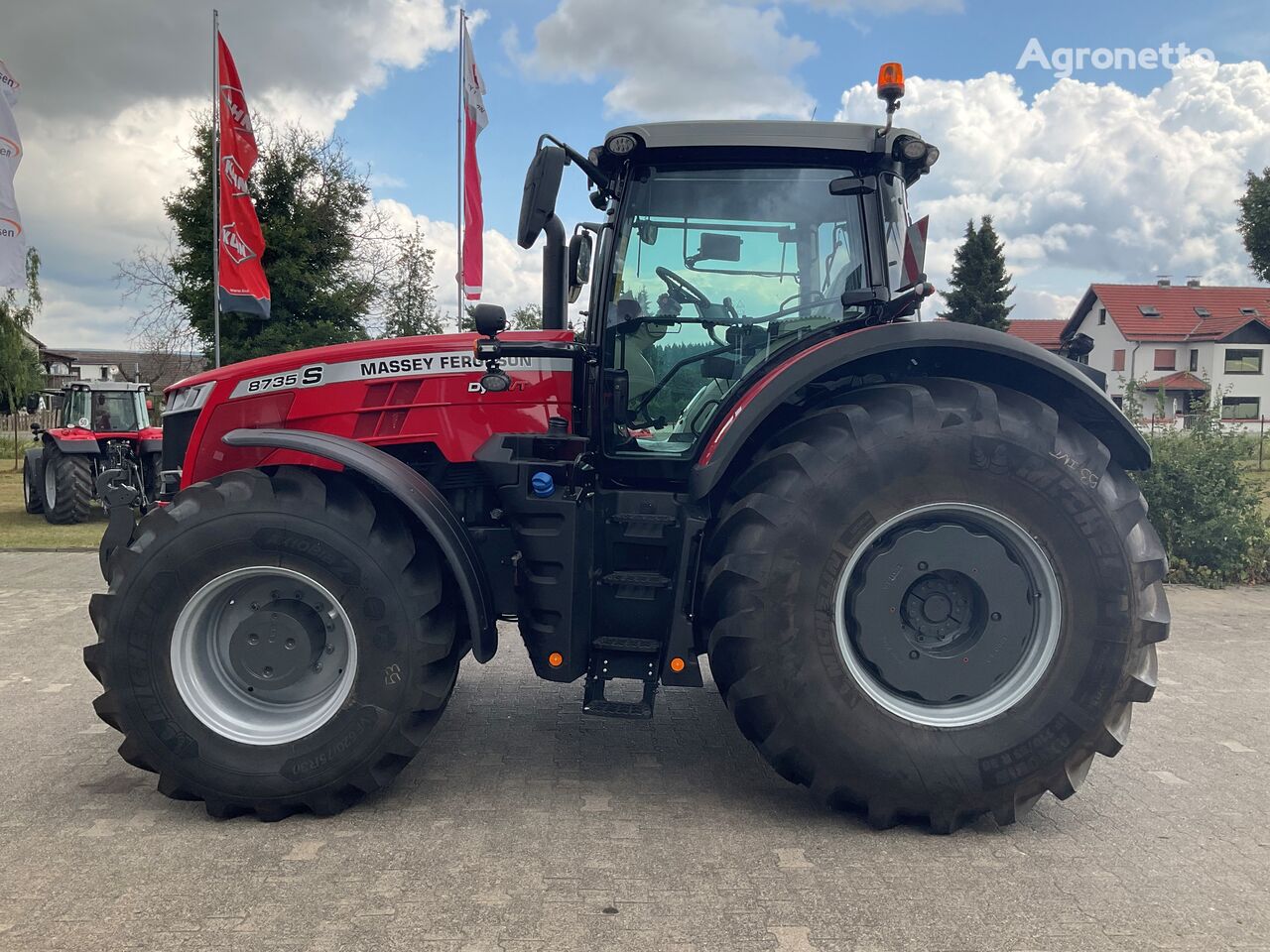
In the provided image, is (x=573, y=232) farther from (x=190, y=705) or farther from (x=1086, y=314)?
(x=1086, y=314)

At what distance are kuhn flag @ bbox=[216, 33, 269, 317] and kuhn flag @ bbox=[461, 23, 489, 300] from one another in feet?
8.69

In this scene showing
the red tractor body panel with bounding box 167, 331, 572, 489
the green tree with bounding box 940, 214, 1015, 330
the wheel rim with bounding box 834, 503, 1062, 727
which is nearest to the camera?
the wheel rim with bounding box 834, 503, 1062, 727

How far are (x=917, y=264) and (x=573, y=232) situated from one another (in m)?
1.44

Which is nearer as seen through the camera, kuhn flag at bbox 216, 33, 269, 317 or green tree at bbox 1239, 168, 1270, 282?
kuhn flag at bbox 216, 33, 269, 317

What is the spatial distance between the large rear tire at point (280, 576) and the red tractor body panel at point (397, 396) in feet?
1.95

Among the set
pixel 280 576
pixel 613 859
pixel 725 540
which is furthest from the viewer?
pixel 280 576

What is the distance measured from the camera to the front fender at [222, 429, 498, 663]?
10.6ft

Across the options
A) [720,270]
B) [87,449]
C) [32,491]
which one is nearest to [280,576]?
[720,270]

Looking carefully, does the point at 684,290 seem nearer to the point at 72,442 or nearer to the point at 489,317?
the point at 489,317

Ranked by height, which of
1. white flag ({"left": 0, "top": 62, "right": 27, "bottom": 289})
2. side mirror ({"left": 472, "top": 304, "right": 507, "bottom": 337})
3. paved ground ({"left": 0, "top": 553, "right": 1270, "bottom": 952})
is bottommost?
paved ground ({"left": 0, "top": 553, "right": 1270, "bottom": 952})

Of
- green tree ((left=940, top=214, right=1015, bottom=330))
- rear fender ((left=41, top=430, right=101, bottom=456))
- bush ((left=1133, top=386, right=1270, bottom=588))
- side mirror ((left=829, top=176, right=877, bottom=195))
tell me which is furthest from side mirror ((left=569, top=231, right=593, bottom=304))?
green tree ((left=940, top=214, right=1015, bottom=330))

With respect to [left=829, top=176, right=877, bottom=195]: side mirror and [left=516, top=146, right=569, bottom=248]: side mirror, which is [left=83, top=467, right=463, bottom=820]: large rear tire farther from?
[left=829, top=176, right=877, bottom=195]: side mirror

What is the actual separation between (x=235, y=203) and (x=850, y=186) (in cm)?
1048

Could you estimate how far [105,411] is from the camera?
1370cm
